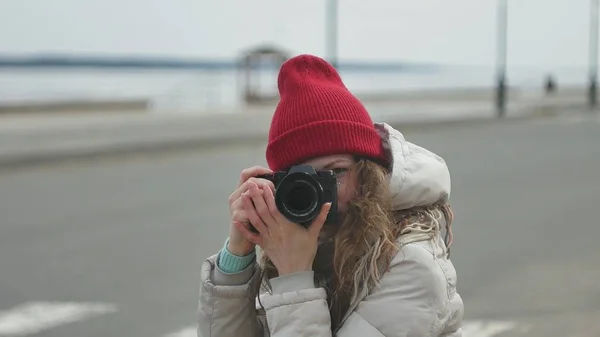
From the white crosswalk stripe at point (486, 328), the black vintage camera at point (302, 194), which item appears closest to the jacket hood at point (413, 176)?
the black vintage camera at point (302, 194)

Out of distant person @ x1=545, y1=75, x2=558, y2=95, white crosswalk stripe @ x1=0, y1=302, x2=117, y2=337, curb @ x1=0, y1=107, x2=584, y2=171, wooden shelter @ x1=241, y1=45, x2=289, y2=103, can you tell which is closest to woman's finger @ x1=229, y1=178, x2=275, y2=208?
white crosswalk stripe @ x1=0, y1=302, x2=117, y2=337

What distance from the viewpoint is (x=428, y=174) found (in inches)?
87.6

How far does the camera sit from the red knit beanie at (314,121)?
2203 millimetres

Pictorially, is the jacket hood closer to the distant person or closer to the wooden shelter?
the wooden shelter

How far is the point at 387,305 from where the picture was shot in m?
2.09

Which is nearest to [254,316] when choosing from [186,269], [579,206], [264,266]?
[264,266]

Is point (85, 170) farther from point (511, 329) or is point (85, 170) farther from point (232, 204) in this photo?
point (232, 204)

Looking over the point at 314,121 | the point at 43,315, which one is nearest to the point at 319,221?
the point at 314,121

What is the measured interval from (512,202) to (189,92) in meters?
29.3

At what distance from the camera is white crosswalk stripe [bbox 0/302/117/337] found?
5355 millimetres

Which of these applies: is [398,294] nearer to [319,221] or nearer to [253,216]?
[319,221]

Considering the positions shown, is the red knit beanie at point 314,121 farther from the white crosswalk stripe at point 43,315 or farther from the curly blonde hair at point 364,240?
the white crosswalk stripe at point 43,315

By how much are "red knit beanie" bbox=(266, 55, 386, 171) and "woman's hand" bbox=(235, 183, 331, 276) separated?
0.64ft

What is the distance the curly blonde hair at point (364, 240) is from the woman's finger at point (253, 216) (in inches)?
7.2
